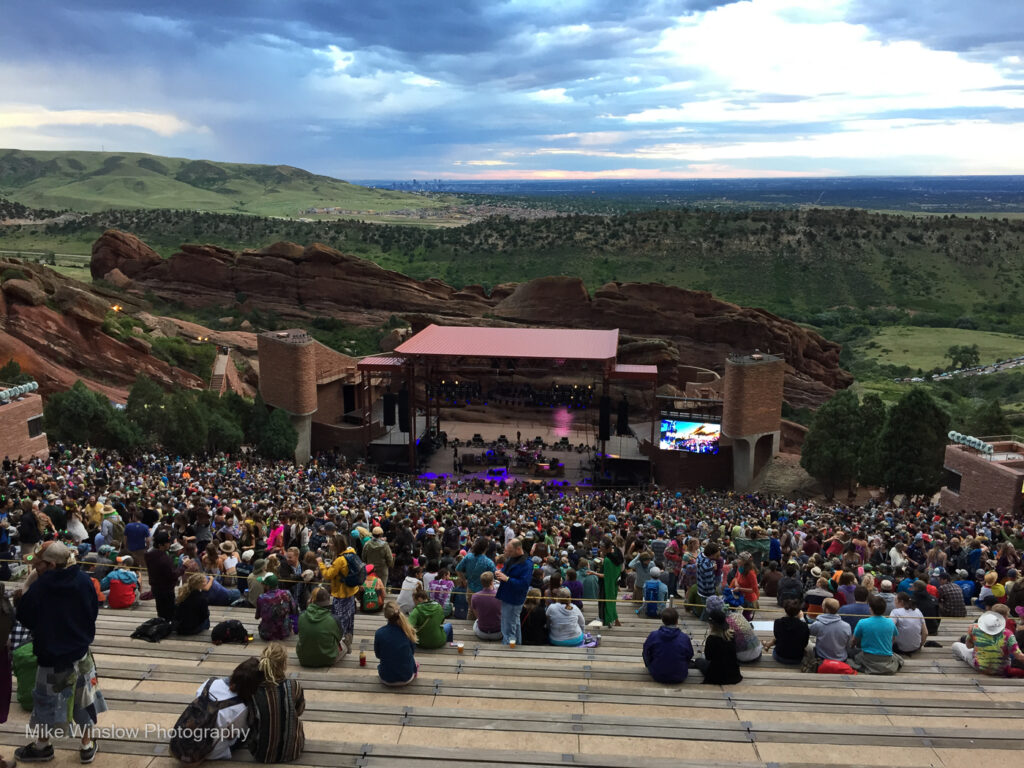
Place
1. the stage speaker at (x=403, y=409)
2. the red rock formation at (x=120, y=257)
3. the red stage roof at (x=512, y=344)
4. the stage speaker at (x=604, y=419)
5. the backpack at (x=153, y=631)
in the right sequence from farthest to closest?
1. the red rock formation at (x=120, y=257)
2. the stage speaker at (x=403, y=409)
3. the stage speaker at (x=604, y=419)
4. the red stage roof at (x=512, y=344)
5. the backpack at (x=153, y=631)

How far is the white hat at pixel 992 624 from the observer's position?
848cm

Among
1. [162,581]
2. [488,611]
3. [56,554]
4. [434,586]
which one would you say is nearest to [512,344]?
[434,586]

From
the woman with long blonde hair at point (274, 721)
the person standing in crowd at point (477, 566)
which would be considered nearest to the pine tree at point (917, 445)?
the person standing in crowd at point (477, 566)

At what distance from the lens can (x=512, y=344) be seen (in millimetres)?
39500

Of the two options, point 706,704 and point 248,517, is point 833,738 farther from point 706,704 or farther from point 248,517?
point 248,517

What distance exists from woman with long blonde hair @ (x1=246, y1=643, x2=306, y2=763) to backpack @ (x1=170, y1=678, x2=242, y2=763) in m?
0.20

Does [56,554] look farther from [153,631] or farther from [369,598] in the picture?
[369,598]

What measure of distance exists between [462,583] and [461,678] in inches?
112

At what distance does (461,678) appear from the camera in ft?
25.7

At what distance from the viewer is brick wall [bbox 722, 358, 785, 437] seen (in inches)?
1487

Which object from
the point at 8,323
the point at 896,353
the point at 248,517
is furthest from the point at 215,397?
the point at 896,353

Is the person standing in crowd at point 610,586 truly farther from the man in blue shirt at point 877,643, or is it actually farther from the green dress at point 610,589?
the man in blue shirt at point 877,643

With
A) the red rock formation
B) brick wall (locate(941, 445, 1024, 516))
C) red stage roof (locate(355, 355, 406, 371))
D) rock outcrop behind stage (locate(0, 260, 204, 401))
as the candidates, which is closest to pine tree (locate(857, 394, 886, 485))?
brick wall (locate(941, 445, 1024, 516))

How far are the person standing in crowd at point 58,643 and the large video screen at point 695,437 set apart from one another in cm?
3551
